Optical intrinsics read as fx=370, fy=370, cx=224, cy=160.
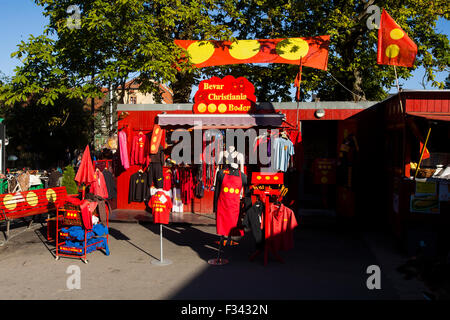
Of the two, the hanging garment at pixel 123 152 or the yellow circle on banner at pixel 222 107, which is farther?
the hanging garment at pixel 123 152

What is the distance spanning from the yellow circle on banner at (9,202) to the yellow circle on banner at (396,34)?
34.1ft

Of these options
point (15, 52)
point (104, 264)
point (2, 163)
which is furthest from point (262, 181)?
point (2, 163)

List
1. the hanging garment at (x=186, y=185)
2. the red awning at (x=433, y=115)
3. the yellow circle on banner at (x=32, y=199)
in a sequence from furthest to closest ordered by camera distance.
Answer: the hanging garment at (x=186, y=185) < the yellow circle on banner at (x=32, y=199) < the red awning at (x=433, y=115)

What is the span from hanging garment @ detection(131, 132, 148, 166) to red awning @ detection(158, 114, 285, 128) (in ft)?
4.42

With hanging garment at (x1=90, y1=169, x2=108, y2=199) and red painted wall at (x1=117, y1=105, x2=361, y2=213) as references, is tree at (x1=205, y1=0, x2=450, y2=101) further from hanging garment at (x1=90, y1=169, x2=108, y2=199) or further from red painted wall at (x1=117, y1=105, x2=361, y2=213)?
hanging garment at (x1=90, y1=169, x2=108, y2=199)

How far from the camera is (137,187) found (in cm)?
1291

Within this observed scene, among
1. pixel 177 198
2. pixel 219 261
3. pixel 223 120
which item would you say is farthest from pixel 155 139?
pixel 219 261

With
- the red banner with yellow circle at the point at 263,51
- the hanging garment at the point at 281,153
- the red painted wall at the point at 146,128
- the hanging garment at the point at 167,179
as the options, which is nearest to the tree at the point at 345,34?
the red banner with yellow circle at the point at 263,51

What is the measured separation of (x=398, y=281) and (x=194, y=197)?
24.5ft

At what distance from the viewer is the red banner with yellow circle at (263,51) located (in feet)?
45.6

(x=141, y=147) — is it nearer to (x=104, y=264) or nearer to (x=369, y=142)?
(x=104, y=264)

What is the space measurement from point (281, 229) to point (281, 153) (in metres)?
4.19

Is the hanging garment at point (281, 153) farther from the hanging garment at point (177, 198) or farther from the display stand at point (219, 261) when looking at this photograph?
the display stand at point (219, 261)

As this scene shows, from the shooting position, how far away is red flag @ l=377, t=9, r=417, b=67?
29.1 ft
